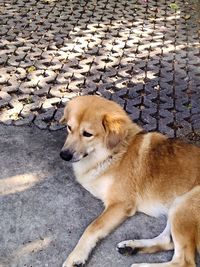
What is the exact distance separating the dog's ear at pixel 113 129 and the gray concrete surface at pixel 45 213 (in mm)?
709

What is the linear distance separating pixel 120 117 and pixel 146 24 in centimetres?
517

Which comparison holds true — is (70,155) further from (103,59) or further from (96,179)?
(103,59)

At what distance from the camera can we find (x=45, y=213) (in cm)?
436

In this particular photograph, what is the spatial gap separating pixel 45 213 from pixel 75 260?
705 millimetres

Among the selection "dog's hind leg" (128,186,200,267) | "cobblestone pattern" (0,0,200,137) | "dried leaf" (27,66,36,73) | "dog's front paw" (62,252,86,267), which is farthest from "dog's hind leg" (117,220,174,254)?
"dried leaf" (27,66,36,73)

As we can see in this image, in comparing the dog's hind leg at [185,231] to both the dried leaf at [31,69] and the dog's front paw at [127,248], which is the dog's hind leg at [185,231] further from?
the dried leaf at [31,69]

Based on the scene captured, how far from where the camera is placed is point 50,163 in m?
5.05

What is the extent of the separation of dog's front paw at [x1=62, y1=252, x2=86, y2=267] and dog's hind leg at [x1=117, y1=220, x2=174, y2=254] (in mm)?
367

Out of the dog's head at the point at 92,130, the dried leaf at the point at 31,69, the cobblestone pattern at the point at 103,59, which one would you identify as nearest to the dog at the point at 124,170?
the dog's head at the point at 92,130

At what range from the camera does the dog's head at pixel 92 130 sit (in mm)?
4203

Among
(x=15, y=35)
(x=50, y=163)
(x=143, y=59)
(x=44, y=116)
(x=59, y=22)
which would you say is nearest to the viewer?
(x=50, y=163)

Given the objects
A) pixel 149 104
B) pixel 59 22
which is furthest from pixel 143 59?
pixel 59 22

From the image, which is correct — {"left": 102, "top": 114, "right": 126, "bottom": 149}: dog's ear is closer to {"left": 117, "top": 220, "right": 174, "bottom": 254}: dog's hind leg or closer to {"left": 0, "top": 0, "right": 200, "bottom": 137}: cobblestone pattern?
{"left": 117, "top": 220, "right": 174, "bottom": 254}: dog's hind leg

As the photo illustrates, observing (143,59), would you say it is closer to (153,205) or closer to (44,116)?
(44,116)
